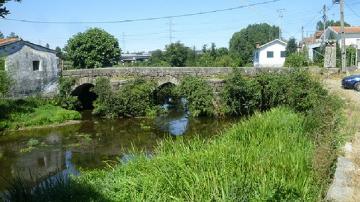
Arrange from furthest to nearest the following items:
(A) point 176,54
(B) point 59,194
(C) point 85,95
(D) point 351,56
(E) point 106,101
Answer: (A) point 176,54, (D) point 351,56, (C) point 85,95, (E) point 106,101, (B) point 59,194

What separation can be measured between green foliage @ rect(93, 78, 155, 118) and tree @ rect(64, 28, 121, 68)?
18535 millimetres

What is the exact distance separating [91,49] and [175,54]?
10343mm

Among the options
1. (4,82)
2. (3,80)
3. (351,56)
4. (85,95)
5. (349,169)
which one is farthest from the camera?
(351,56)

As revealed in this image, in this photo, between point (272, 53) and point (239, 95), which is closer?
point (239, 95)

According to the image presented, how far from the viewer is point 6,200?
834cm

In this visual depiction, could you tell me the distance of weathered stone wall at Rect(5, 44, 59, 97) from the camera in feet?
75.0

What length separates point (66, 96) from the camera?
2531 centimetres

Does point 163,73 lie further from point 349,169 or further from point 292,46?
point 292,46

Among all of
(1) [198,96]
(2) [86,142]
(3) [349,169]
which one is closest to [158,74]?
(1) [198,96]

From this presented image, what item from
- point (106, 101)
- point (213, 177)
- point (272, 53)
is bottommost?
point (213, 177)

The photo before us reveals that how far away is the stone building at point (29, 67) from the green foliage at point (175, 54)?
77.6ft

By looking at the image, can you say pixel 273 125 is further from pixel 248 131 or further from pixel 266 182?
pixel 266 182

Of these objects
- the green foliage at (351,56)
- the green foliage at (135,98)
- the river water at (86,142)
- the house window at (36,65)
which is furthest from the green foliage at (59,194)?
the green foliage at (351,56)

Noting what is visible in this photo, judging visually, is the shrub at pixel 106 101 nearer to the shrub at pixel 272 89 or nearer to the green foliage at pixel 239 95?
the green foliage at pixel 239 95
